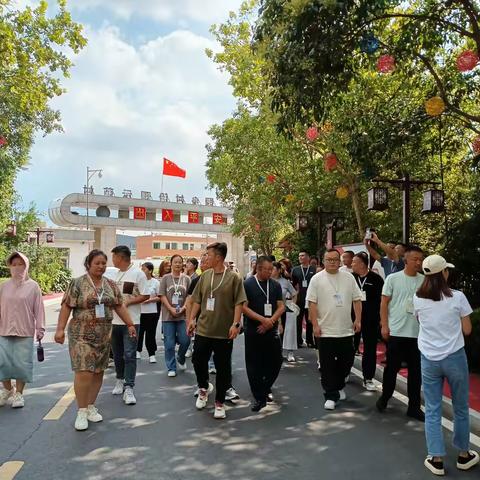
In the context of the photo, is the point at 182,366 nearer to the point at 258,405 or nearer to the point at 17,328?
the point at 258,405

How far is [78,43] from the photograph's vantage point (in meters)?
13.4

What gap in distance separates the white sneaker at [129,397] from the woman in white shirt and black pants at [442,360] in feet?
10.7

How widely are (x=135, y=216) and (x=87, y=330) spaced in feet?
134

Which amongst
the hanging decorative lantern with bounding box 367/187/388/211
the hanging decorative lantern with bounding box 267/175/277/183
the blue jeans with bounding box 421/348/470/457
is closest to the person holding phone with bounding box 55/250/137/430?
the blue jeans with bounding box 421/348/470/457

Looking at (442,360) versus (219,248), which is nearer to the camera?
(442,360)

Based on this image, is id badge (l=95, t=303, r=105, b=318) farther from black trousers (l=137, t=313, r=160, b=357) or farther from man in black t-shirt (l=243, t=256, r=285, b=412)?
black trousers (l=137, t=313, r=160, b=357)

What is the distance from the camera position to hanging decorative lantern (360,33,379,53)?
348 inches

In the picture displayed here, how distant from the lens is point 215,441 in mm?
4957

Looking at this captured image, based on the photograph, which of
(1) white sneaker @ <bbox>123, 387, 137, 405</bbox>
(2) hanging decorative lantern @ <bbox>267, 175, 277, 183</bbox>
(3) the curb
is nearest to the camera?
(3) the curb

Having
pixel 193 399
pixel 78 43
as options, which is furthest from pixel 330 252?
pixel 78 43

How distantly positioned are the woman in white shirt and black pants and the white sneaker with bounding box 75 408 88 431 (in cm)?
304

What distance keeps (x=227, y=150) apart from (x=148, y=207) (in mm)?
23728

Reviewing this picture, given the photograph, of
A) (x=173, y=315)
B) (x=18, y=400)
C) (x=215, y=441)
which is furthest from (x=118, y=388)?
(x=215, y=441)

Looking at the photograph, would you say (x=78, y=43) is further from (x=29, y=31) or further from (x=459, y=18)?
(x=459, y=18)
